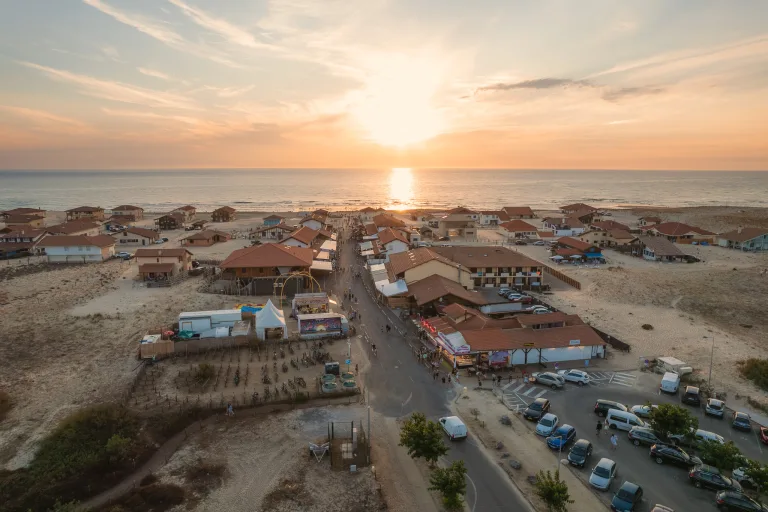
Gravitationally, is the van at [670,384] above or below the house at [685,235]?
below

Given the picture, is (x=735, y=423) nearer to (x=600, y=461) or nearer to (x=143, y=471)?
(x=600, y=461)

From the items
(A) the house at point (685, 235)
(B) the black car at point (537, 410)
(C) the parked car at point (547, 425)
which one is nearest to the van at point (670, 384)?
(B) the black car at point (537, 410)

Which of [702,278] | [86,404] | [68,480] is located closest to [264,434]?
[68,480]

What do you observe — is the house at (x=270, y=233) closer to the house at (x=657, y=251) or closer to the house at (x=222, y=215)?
the house at (x=222, y=215)

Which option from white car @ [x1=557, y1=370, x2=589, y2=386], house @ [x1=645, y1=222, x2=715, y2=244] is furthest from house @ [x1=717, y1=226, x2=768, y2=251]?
white car @ [x1=557, y1=370, x2=589, y2=386]

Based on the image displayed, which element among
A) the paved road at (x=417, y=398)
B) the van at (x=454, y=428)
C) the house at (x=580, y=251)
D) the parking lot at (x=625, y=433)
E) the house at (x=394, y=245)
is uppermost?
the house at (x=394, y=245)

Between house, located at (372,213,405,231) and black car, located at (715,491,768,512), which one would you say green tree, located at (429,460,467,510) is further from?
house, located at (372,213,405,231)
